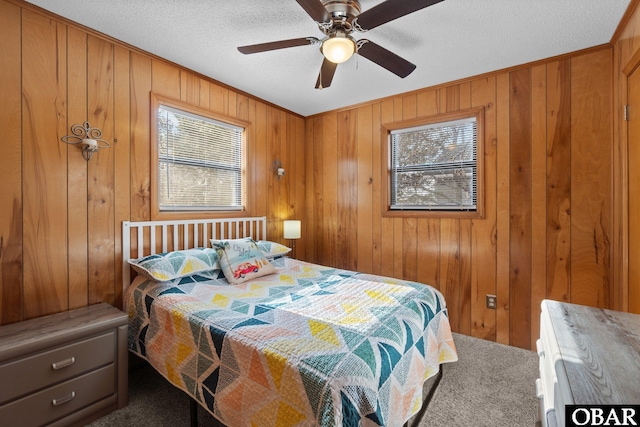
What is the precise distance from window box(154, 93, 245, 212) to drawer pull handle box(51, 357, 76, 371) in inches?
50.5

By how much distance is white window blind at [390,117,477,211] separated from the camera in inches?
116

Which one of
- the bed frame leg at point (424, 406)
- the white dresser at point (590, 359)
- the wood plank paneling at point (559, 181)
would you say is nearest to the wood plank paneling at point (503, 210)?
the wood plank paneling at point (559, 181)

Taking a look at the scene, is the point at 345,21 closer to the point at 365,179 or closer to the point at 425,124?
the point at 425,124

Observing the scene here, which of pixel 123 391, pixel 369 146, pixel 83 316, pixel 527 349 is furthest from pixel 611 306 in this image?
pixel 83 316

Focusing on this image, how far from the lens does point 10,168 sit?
180 centimetres

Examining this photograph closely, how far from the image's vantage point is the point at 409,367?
1510mm

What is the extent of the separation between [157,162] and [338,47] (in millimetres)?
1862

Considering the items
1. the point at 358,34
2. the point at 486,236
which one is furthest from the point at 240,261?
the point at 486,236

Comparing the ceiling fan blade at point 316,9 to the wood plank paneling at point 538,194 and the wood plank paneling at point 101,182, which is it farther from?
the wood plank paneling at point 538,194

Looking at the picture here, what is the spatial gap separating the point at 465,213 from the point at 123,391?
10.6 feet

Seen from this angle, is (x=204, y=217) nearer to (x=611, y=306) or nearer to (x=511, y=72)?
(x=511, y=72)

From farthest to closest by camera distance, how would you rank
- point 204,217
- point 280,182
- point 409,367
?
point 280,182 → point 204,217 → point 409,367

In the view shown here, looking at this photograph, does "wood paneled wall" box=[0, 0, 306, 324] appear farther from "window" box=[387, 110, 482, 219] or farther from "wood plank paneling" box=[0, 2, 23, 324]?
"window" box=[387, 110, 482, 219]

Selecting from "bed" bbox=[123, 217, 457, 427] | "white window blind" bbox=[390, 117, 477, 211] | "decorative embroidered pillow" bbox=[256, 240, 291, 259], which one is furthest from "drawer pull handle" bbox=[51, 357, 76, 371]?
"white window blind" bbox=[390, 117, 477, 211]
